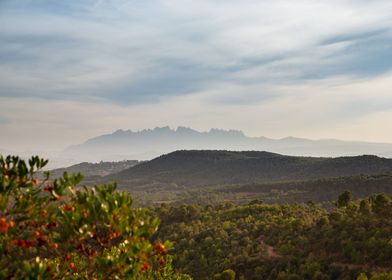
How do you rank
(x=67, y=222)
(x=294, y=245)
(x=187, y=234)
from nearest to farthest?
(x=67, y=222), (x=294, y=245), (x=187, y=234)

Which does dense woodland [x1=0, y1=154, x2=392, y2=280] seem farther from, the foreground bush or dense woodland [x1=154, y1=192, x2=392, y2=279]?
dense woodland [x1=154, y1=192, x2=392, y2=279]

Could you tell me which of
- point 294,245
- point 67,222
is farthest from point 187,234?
point 67,222

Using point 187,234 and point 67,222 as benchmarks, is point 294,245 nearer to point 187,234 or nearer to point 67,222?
point 187,234

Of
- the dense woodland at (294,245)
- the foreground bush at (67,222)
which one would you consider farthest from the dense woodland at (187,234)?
the dense woodland at (294,245)

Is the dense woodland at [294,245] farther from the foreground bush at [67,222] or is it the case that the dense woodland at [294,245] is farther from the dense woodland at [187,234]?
the foreground bush at [67,222]

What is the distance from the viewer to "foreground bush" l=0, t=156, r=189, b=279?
890cm

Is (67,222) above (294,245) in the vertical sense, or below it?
above

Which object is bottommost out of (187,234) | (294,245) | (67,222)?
(187,234)

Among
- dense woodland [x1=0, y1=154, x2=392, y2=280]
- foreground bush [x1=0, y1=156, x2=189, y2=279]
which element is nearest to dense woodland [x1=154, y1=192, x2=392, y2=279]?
dense woodland [x1=0, y1=154, x2=392, y2=280]

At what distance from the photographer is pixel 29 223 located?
9.86 meters

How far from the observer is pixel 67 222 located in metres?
9.11

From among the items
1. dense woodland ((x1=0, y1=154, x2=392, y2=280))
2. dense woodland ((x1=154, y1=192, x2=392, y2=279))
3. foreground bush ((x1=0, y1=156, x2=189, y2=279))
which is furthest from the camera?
dense woodland ((x1=154, y1=192, x2=392, y2=279))

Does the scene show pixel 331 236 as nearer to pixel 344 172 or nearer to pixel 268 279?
pixel 268 279

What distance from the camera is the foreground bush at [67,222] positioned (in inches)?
350
